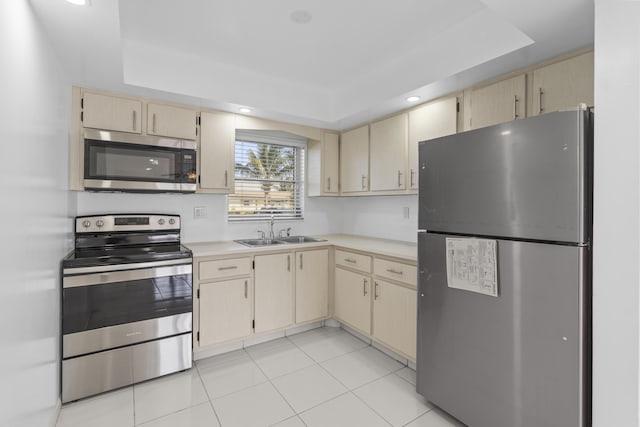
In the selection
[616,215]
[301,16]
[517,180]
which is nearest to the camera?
[616,215]

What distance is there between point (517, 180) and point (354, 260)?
166 centimetres

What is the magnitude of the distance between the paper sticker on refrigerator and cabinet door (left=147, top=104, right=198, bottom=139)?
7.53ft

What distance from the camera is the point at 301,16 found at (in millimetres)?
1930

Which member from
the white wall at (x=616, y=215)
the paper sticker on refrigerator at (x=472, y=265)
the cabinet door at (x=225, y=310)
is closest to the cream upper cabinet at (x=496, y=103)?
the white wall at (x=616, y=215)

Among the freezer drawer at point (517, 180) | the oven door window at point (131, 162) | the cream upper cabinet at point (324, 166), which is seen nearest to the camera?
the freezer drawer at point (517, 180)

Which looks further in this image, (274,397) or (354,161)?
(354,161)

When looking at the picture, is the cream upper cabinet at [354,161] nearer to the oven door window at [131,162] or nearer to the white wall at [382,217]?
the white wall at [382,217]

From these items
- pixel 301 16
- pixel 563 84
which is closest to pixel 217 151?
pixel 301 16

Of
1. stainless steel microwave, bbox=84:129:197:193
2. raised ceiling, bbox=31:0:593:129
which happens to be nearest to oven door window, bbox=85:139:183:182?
stainless steel microwave, bbox=84:129:197:193

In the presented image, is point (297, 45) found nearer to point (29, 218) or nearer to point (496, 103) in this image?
point (496, 103)

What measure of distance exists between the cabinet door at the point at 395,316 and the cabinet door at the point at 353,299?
10cm

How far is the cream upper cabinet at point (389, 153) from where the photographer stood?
9.04ft

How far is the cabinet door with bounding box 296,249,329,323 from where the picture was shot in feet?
9.73

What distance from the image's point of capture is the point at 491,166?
1554mm
